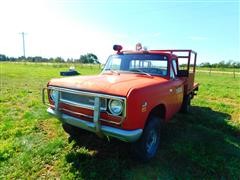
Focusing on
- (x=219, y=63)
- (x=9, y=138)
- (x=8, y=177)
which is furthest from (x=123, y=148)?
(x=219, y=63)

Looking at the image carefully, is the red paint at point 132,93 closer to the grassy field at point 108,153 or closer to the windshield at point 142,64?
the windshield at point 142,64

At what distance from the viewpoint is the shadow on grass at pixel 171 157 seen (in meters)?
3.38

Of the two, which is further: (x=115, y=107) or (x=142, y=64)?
(x=142, y=64)

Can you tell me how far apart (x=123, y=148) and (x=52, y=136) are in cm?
165

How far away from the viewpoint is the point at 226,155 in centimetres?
409

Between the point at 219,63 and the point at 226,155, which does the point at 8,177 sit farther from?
the point at 219,63

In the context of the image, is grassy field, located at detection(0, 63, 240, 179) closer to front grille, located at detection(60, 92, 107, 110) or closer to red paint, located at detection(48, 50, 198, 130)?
red paint, located at detection(48, 50, 198, 130)

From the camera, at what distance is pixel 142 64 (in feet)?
15.0

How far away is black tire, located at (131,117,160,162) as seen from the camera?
3.39m

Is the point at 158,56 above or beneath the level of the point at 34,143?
above

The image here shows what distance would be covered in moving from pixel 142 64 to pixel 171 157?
6.48 ft

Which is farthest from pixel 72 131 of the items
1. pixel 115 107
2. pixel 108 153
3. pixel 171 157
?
pixel 171 157

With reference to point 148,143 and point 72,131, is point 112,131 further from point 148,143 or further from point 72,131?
point 72,131

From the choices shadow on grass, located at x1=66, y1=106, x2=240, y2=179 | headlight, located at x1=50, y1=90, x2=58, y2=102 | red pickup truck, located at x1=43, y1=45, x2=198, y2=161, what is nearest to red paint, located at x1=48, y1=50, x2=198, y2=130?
red pickup truck, located at x1=43, y1=45, x2=198, y2=161
